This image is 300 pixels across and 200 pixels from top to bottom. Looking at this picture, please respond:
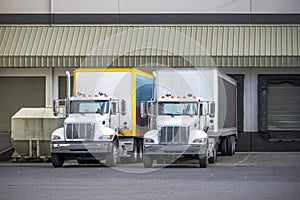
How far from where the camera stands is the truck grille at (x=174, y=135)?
26609mm

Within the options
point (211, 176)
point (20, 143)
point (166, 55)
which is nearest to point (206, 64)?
point (166, 55)

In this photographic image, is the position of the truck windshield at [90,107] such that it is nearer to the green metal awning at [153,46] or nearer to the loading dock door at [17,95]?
the green metal awning at [153,46]

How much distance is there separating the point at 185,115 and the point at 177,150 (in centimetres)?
168

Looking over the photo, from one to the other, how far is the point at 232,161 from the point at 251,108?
6.74 m

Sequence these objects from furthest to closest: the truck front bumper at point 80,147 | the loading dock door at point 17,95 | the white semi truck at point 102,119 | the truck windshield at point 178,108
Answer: the loading dock door at point 17,95 → the truck windshield at point 178,108 → the white semi truck at point 102,119 → the truck front bumper at point 80,147

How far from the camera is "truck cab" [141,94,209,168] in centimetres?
2652

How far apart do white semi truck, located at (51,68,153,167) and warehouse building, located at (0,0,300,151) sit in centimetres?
524

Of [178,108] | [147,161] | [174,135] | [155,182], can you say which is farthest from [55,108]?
[155,182]

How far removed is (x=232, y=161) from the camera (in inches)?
1228

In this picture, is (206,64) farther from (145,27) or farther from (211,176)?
(211,176)

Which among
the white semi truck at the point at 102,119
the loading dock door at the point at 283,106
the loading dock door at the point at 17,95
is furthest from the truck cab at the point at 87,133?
the loading dock door at the point at 283,106

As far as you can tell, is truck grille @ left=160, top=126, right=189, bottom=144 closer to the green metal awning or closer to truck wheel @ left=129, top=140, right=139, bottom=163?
truck wheel @ left=129, top=140, right=139, bottom=163

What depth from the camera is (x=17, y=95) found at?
125 ft

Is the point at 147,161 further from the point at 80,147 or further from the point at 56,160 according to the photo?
the point at 56,160
